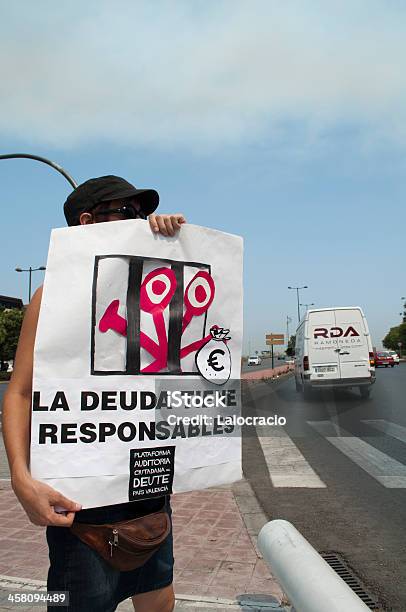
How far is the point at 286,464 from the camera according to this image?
766 cm

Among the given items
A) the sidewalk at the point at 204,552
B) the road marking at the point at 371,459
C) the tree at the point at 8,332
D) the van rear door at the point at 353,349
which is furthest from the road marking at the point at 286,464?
the tree at the point at 8,332

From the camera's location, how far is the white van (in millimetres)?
17125

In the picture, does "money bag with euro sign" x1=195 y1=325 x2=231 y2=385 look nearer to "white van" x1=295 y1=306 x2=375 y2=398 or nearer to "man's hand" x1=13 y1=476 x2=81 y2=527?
"man's hand" x1=13 y1=476 x2=81 y2=527

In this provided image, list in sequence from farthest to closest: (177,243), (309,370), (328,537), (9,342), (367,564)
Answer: (9,342)
(309,370)
(328,537)
(367,564)
(177,243)

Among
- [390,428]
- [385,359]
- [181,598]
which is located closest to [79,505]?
[181,598]

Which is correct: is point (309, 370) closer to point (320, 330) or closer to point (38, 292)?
point (320, 330)

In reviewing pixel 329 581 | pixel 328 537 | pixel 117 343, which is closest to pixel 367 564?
pixel 328 537

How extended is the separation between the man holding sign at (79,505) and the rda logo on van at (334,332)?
52.6ft

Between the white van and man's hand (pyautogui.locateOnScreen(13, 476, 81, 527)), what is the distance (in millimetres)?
16422

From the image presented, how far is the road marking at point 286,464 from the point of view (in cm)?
652

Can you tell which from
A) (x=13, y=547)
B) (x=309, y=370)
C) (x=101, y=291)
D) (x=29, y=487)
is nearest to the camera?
(x=29, y=487)

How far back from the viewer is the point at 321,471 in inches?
282

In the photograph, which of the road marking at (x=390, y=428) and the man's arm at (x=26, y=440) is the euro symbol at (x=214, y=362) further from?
the road marking at (x=390, y=428)

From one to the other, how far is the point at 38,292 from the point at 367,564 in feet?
11.2
